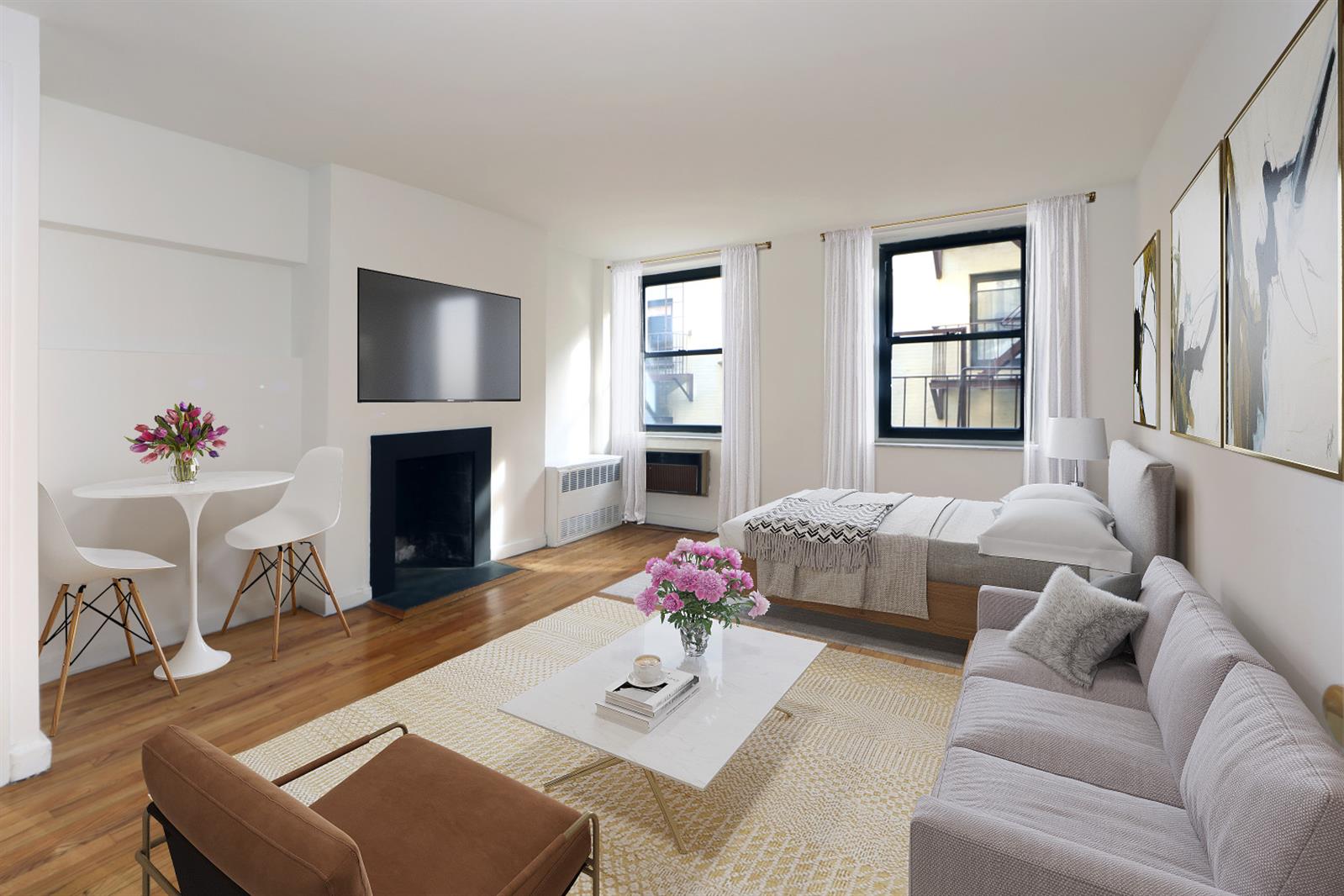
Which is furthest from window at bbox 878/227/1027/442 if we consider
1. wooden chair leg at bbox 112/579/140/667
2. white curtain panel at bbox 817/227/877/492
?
wooden chair leg at bbox 112/579/140/667

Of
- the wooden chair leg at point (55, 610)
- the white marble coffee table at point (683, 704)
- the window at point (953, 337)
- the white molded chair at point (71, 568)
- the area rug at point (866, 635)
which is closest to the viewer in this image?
the white marble coffee table at point (683, 704)

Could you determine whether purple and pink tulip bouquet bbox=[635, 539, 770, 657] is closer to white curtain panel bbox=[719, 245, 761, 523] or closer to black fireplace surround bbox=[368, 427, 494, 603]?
black fireplace surround bbox=[368, 427, 494, 603]

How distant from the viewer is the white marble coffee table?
1.69m

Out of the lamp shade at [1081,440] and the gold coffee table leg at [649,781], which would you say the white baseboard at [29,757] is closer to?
the gold coffee table leg at [649,781]

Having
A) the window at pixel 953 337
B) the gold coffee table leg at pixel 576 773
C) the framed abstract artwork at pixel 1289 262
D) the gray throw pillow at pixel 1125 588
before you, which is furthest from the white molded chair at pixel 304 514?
the window at pixel 953 337

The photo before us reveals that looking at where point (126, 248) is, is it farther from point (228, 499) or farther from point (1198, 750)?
point (1198, 750)

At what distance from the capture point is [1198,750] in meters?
1.35

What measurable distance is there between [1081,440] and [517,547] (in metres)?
3.96

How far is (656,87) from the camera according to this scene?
2797 millimetres

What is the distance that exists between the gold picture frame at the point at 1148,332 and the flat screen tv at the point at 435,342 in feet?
13.1

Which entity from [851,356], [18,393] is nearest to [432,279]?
[18,393]

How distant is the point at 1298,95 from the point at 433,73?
111 inches

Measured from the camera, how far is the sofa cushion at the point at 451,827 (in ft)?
3.91

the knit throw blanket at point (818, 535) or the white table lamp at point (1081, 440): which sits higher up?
→ the white table lamp at point (1081, 440)
